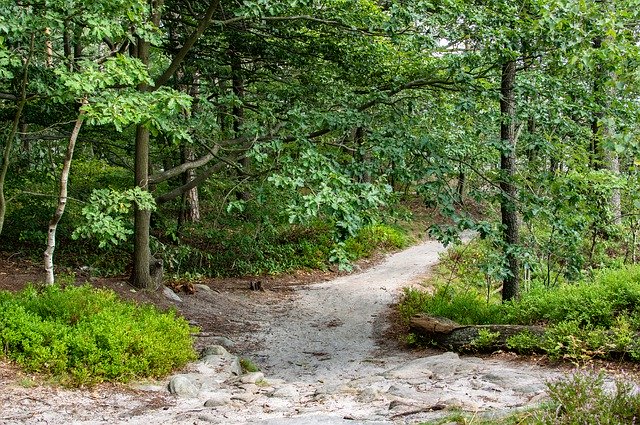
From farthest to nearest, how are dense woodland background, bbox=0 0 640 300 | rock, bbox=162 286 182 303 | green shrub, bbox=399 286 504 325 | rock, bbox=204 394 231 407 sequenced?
rock, bbox=162 286 182 303, green shrub, bbox=399 286 504 325, dense woodland background, bbox=0 0 640 300, rock, bbox=204 394 231 407

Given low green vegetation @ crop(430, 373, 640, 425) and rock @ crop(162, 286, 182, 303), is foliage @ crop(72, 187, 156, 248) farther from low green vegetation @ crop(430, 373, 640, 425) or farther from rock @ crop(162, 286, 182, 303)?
low green vegetation @ crop(430, 373, 640, 425)

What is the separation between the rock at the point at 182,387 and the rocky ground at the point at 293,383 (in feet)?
0.04

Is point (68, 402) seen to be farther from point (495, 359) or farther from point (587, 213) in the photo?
point (587, 213)

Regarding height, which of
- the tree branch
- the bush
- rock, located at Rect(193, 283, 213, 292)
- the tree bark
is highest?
the tree branch

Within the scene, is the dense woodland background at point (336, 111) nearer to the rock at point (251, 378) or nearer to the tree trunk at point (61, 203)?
the tree trunk at point (61, 203)

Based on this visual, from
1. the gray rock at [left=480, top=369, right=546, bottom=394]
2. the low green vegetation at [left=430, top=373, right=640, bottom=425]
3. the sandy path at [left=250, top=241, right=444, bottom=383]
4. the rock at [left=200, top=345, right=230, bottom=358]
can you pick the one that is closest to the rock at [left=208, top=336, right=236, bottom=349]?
the sandy path at [left=250, top=241, right=444, bottom=383]

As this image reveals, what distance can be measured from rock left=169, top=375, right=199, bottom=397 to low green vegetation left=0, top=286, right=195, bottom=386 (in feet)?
1.43

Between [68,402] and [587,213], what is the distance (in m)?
7.34

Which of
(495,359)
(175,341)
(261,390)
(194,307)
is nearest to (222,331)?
(194,307)

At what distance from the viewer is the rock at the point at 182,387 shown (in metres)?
6.74

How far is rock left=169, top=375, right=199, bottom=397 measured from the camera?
6.74 metres

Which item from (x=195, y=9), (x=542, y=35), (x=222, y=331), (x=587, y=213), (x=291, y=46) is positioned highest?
(x=195, y=9)

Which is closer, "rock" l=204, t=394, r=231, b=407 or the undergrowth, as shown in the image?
"rock" l=204, t=394, r=231, b=407

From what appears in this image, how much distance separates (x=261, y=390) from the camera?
682 centimetres
